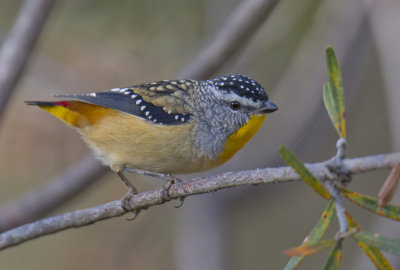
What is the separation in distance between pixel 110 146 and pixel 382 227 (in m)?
2.19

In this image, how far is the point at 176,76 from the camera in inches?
196

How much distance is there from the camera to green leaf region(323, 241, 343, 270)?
149cm

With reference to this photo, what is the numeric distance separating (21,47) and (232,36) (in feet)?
5.20

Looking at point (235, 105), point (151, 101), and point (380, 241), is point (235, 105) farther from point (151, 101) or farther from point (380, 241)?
point (380, 241)

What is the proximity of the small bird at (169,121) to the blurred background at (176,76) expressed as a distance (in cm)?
81

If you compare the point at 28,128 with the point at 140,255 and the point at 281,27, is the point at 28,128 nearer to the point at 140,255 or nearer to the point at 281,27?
the point at 140,255

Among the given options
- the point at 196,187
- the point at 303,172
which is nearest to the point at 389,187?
the point at 303,172

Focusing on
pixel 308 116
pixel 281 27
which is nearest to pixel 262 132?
pixel 308 116

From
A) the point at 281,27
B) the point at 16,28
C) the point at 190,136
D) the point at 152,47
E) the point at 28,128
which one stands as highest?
the point at 281,27

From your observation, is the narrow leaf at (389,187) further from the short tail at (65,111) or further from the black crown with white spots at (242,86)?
the short tail at (65,111)

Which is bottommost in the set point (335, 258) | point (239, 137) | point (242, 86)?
point (335, 258)

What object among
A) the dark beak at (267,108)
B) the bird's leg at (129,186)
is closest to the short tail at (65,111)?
the bird's leg at (129,186)

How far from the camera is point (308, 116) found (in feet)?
17.7

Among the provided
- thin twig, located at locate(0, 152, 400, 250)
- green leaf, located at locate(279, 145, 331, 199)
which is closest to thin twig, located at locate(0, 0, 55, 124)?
thin twig, located at locate(0, 152, 400, 250)
